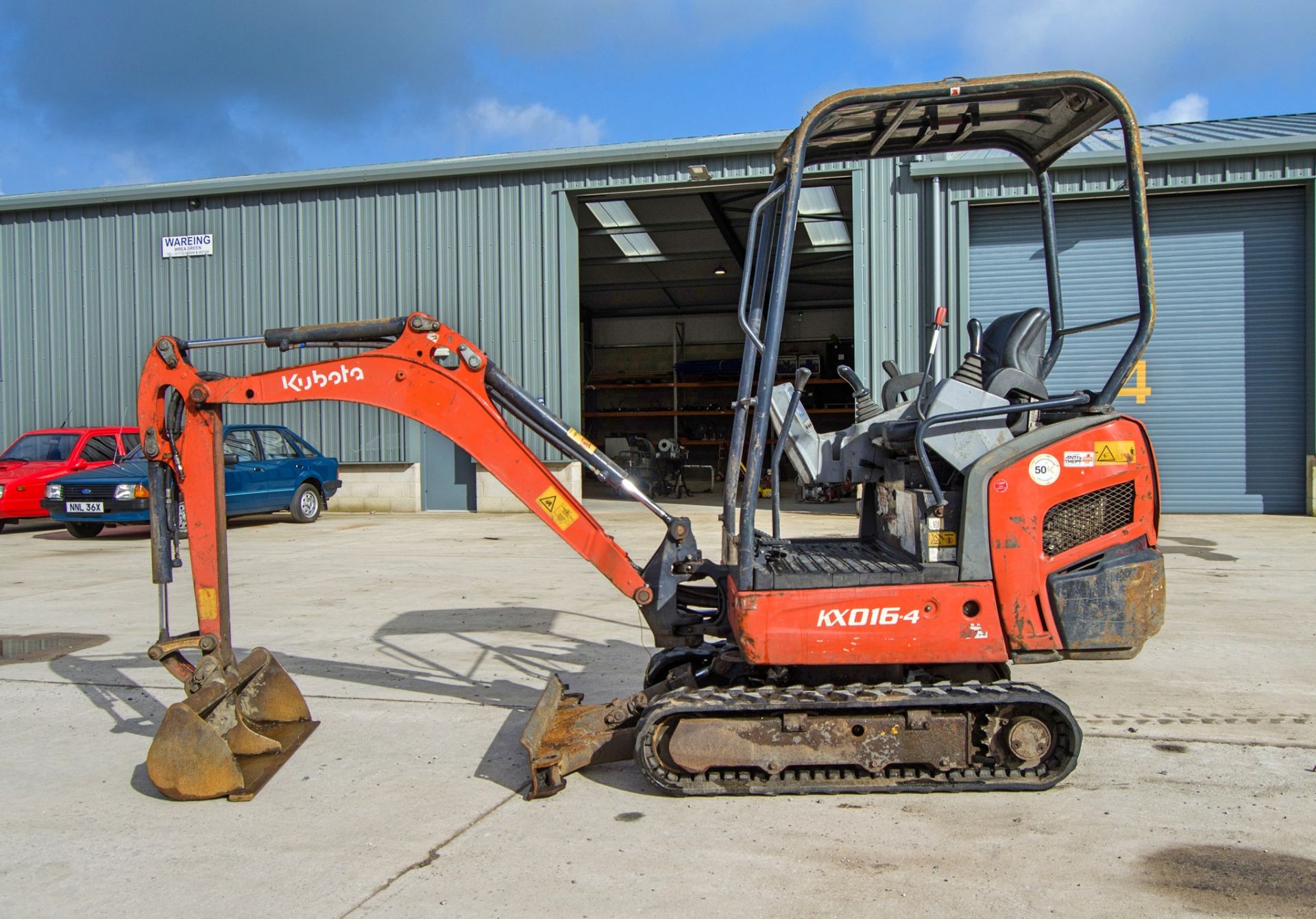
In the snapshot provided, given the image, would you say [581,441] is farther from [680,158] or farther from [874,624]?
[680,158]

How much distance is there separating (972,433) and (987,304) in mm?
13478

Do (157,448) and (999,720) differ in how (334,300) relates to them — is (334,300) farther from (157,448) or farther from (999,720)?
(999,720)

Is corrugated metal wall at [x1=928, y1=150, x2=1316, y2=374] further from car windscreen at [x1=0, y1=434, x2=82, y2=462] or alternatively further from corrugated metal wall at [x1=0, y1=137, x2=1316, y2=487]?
car windscreen at [x1=0, y1=434, x2=82, y2=462]

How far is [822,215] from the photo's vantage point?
68.4 ft

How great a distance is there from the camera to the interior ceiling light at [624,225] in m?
20.7

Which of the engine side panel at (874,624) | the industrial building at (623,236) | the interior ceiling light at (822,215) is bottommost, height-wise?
the engine side panel at (874,624)

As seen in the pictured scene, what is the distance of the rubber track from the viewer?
13.4ft

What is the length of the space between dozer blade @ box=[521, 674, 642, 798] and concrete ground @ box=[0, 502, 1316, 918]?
0.31 feet

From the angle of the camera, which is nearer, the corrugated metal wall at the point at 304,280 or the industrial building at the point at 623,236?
the industrial building at the point at 623,236

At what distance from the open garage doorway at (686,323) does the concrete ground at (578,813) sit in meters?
13.5

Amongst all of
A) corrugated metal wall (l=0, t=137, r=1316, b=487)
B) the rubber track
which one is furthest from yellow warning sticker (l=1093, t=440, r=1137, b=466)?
corrugated metal wall (l=0, t=137, r=1316, b=487)

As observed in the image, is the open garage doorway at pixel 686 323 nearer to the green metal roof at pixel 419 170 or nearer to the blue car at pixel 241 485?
the green metal roof at pixel 419 170

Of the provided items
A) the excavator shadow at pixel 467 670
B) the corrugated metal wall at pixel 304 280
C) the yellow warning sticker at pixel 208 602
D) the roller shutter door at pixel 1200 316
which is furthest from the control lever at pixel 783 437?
the corrugated metal wall at pixel 304 280

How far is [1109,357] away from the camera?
1652 cm
